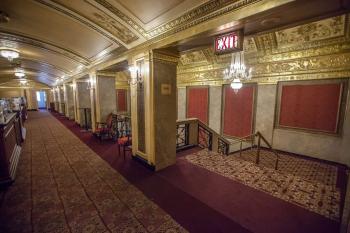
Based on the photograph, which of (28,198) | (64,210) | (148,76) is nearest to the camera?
(64,210)

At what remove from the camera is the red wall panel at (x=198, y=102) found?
9.03m

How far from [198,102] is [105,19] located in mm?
6505

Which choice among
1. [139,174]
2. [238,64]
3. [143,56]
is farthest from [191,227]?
A: [238,64]

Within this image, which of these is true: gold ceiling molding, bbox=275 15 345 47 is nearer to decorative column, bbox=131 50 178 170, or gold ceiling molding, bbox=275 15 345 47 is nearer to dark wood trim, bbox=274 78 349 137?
dark wood trim, bbox=274 78 349 137

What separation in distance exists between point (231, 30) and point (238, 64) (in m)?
3.63

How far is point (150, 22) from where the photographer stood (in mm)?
3496

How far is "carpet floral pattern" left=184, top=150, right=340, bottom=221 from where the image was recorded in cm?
285

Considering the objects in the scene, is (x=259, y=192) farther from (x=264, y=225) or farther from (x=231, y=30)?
(x=231, y=30)

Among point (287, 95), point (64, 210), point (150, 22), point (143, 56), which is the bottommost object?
point (64, 210)

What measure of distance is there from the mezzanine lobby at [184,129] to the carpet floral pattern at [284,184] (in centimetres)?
3

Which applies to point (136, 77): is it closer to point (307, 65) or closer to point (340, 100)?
point (307, 65)

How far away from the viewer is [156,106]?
398 cm

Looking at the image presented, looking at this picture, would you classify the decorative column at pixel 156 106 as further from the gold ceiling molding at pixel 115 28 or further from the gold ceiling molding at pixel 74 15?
the gold ceiling molding at pixel 74 15

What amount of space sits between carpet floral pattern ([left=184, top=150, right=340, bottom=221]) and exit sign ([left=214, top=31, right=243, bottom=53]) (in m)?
Result: 2.74
